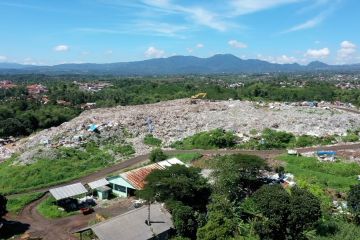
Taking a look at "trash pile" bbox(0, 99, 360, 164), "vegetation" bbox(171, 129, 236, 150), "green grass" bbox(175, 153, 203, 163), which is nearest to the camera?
"green grass" bbox(175, 153, 203, 163)

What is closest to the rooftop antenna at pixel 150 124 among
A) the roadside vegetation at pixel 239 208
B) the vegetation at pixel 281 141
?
the vegetation at pixel 281 141

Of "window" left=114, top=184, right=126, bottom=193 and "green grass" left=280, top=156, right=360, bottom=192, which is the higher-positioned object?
"green grass" left=280, top=156, right=360, bottom=192

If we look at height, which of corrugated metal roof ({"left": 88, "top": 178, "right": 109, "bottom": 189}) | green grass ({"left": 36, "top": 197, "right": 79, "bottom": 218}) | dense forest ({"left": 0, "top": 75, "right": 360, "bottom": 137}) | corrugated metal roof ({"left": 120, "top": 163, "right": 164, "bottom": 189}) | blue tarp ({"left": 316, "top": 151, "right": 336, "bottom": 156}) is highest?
corrugated metal roof ({"left": 120, "top": 163, "right": 164, "bottom": 189})

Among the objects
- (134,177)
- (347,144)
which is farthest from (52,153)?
(347,144)

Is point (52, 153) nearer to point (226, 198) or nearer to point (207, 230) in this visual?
point (226, 198)

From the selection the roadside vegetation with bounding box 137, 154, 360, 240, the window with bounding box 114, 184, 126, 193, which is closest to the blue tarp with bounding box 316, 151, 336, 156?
the roadside vegetation with bounding box 137, 154, 360, 240

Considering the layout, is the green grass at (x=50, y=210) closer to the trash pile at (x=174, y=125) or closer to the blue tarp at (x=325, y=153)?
the trash pile at (x=174, y=125)

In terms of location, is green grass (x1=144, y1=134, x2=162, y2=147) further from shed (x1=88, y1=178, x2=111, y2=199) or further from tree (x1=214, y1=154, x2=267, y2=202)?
tree (x1=214, y1=154, x2=267, y2=202)
